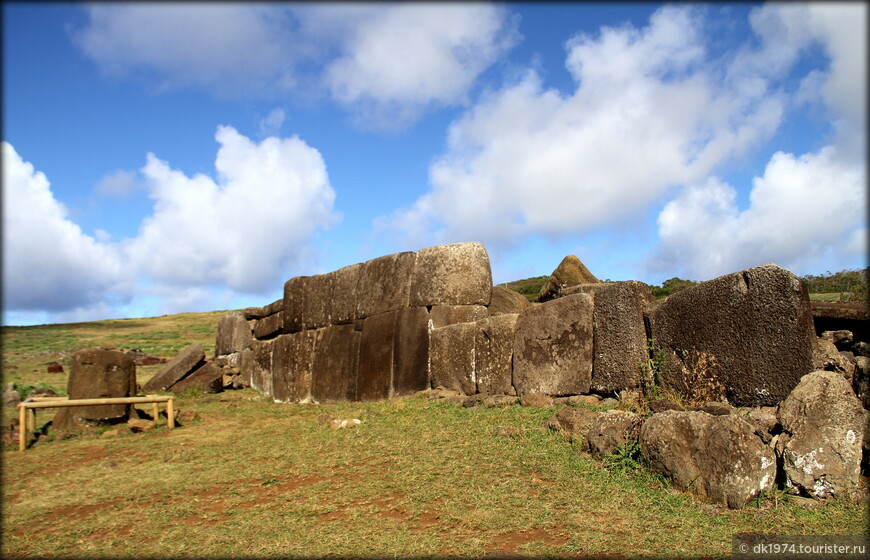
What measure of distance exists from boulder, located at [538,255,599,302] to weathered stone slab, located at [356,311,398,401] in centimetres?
275

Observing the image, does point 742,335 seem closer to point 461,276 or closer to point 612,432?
point 612,432

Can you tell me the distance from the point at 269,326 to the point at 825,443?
42.1ft

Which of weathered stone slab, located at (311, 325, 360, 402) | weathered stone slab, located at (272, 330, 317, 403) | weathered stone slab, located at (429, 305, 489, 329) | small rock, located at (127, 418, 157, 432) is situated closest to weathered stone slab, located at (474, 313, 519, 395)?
weathered stone slab, located at (429, 305, 489, 329)

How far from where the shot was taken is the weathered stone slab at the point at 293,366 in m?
13.2

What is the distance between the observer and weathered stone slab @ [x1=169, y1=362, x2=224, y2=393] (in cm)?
1435

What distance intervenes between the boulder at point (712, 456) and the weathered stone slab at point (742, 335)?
105cm

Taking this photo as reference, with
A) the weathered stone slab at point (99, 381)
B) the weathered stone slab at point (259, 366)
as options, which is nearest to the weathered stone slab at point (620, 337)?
the weathered stone slab at point (99, 381)

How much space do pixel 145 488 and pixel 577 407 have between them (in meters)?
4.90

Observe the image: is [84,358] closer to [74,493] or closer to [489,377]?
[74,493]

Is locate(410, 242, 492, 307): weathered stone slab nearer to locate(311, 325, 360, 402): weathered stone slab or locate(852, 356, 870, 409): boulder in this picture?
Answer: locate(311, 325, 360, 402): weathered stone slab

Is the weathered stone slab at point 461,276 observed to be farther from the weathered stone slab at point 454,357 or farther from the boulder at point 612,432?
the boulder at point 612,432

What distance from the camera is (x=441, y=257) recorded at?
10.4 m

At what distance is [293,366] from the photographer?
537 inches

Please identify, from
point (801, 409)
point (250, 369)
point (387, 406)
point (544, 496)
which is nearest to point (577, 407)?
point (544, 496)
